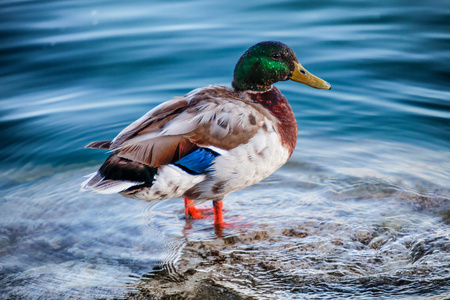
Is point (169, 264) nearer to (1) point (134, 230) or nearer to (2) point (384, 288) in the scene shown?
(1) point (134, 230)

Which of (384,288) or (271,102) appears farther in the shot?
(271,102)

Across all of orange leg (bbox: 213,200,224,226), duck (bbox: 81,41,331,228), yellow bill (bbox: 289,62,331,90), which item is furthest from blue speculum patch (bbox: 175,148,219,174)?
yellow bill (bbox: 289,62,331,90)

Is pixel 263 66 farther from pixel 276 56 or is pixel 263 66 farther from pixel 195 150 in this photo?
pixel 195 150

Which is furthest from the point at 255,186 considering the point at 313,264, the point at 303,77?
the point at 313,264

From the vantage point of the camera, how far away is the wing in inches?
150

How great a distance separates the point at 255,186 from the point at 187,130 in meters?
1.41

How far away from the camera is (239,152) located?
→ 12.9 ft

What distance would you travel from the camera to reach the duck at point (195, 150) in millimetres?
3822

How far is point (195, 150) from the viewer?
389 cm

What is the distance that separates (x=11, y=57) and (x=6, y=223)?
4.17 metres

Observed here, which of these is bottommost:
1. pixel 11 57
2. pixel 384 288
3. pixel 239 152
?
pixel 384 288

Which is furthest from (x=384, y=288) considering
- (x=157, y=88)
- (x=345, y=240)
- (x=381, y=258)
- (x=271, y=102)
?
(x=157, y=88)

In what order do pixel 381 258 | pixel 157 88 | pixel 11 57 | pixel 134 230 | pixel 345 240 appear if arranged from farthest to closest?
pixel 11 57 → pixel 157 88 → pixel 134 230 → pixel 345 240 → pixel 381 258

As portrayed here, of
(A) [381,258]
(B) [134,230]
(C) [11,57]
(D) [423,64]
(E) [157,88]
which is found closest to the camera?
(A) [381,258]
